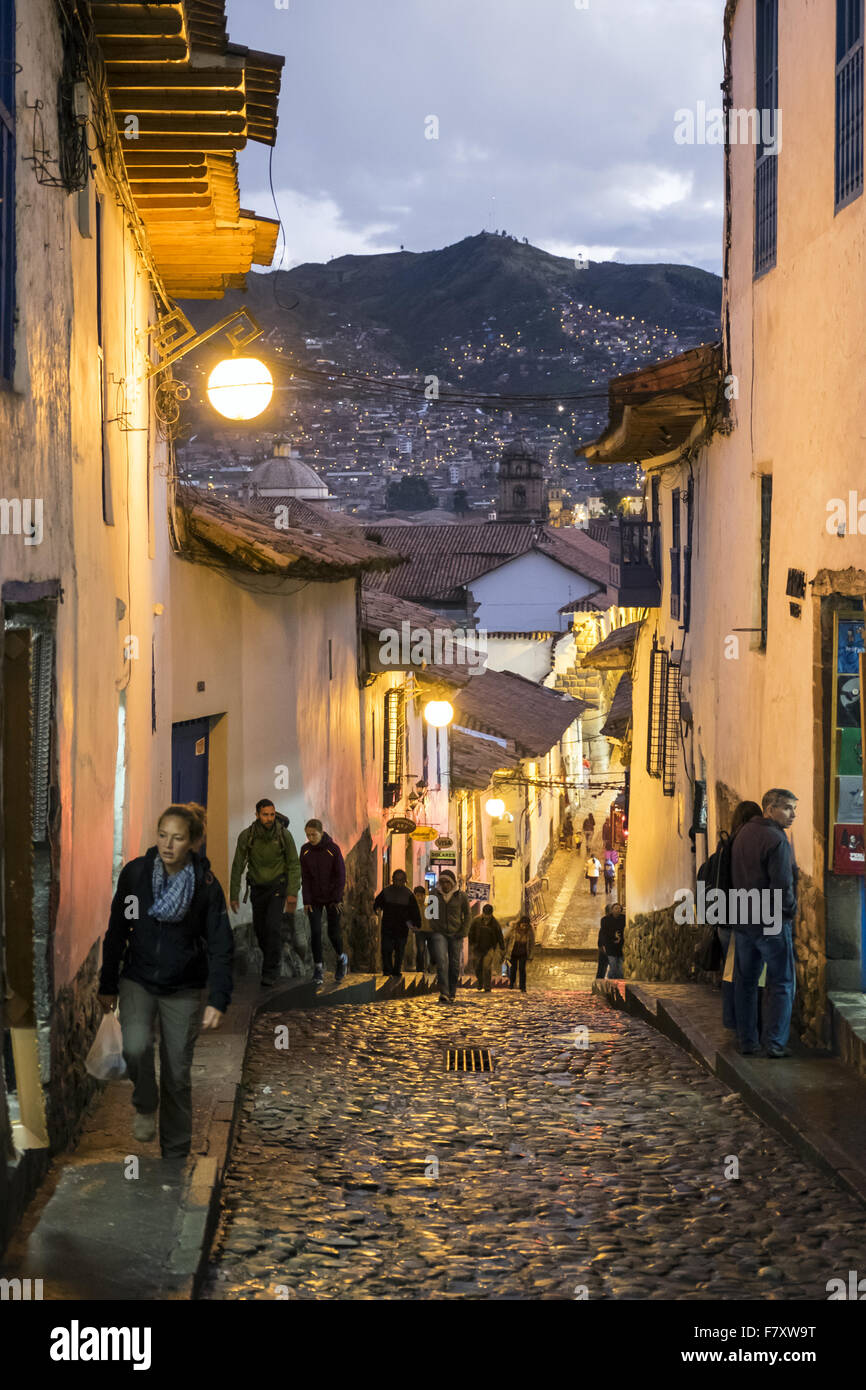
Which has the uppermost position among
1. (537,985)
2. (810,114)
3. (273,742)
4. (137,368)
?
(810,114)

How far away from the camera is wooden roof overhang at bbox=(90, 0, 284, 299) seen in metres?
7.59

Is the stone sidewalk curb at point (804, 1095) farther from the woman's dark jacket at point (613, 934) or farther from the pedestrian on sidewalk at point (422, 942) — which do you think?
the woman's dark jacket at point (613, 934)

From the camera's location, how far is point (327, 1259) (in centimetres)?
604

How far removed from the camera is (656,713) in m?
19.9

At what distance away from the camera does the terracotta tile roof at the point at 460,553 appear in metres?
64.0

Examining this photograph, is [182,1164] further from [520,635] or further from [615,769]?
[615,769]

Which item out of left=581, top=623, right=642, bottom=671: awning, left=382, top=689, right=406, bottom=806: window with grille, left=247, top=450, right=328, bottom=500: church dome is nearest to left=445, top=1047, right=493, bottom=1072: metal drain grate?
left=581, top=623, right=642, bottom=671: awning

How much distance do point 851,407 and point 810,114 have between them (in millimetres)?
2395

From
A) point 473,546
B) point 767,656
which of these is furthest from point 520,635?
point 767,656

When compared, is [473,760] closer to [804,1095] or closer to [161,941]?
[804,1095]

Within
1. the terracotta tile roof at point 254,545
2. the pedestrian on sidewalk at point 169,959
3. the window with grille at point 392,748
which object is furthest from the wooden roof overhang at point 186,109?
the window with grille at point 392,748

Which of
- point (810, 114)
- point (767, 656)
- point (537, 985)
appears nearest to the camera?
point (810, 114)

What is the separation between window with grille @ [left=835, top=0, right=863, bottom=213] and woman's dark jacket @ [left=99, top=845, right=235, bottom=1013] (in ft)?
17.8

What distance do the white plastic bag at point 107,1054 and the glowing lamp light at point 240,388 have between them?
4.56m
